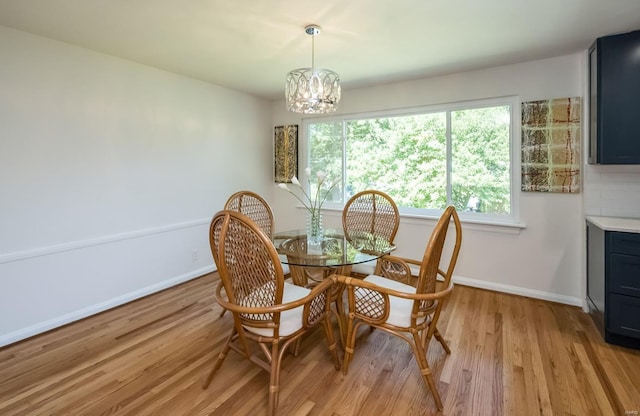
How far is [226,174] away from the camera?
4125 mm

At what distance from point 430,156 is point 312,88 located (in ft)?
6.47

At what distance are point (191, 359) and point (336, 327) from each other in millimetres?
1096

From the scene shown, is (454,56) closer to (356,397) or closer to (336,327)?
(336,327)

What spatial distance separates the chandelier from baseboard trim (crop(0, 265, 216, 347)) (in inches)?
96.1

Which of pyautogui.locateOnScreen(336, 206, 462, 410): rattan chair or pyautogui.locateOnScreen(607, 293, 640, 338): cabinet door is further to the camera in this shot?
pyautogui.locateOnScreen(607, 293, 640, 338): cabinet door

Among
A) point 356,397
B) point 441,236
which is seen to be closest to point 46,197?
point 356,397

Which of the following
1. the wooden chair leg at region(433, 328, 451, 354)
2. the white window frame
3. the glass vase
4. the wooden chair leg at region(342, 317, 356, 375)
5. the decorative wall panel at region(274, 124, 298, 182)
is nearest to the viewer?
the wooden chair leg at region(342, 317, 356, 375)

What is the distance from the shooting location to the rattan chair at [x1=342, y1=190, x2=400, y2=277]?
8.91 feet

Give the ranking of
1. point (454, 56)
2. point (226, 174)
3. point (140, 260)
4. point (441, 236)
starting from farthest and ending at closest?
1. point (226, 174)
2. point (140, 260)
3. point (454, 56)
4. point (441, 236)

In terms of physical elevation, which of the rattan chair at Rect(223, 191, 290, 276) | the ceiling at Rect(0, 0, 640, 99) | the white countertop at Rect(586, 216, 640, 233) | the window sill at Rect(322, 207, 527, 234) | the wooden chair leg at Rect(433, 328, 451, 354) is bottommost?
the wooden chair leg at Rect(433, 328, 451, 354)

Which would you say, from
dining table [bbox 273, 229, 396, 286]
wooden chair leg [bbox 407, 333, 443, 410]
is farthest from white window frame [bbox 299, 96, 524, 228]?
wooden chair leg [bbox 407, 333, 443, 410]

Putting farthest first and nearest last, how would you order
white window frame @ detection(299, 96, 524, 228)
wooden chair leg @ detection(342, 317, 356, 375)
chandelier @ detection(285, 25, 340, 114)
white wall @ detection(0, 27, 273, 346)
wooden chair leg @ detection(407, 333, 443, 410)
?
1. white window frame @ detection(299, 96, 524, 228)
2. white wall @ detection(0, 27, 273, 346)
3. chandelier @ detection(285, 25, 340, 114)
4. wooden chair leg @ detection(342, 317, 356, 375)
5. wooden chair leg @ detection(407, 333, 443, 410)

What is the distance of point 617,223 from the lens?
92.3 inches

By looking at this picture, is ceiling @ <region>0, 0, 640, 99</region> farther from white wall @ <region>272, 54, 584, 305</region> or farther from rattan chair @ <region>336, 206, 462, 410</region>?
rattan chair @ <region>336, 206, 462, 410</region>
